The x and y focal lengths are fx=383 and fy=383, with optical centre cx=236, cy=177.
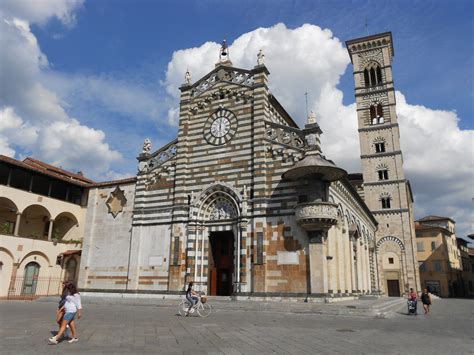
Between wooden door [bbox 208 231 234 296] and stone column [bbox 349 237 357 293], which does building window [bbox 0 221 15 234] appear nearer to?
wooden door [bbox 208 231 234 296]

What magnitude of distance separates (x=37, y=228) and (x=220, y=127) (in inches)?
713

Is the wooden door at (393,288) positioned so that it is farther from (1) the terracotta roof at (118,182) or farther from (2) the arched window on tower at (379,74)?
(1) the terracotta roof at (118,182)

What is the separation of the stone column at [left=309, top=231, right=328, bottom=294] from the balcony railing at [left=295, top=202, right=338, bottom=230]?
493 millimetres

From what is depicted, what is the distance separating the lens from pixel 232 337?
973 cm

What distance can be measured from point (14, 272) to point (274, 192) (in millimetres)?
18637

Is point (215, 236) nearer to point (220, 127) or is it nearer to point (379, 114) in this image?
point (220, 127)

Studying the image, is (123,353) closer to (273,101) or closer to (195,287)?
(195,287)

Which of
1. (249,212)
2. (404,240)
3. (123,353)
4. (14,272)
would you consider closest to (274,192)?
(249,212)

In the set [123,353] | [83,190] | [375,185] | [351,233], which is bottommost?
[123,353]

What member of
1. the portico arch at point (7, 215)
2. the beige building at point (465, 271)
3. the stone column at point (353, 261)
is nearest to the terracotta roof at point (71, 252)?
the portico arch at point (7, 215)

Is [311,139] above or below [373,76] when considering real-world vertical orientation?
below

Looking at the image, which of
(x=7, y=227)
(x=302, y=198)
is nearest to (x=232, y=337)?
A: (x=302, y=198)

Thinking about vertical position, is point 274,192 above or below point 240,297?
above

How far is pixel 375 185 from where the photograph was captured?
142 ft
